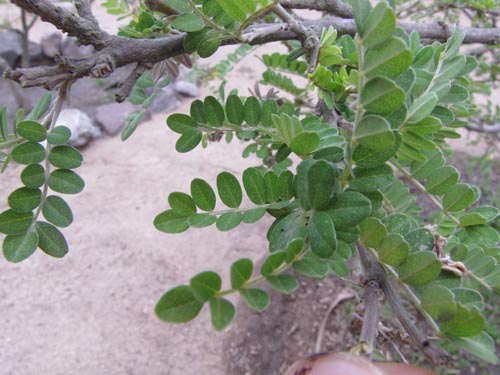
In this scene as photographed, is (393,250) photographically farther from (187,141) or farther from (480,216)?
(187,141)

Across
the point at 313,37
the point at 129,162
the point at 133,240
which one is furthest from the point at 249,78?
the point at 313,37

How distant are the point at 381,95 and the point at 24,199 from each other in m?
0.42

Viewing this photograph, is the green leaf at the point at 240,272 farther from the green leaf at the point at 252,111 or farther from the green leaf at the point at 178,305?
the green leaf at the point at 252,111

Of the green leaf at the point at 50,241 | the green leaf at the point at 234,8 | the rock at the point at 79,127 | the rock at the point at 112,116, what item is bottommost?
the rock at the point at 112,116

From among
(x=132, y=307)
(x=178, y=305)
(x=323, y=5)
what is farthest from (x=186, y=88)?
(x=178, y=305)

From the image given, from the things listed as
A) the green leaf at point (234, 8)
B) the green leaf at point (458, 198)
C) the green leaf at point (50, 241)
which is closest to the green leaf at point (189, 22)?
the green leaf at point (234, 8)

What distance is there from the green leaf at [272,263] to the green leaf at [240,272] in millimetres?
12

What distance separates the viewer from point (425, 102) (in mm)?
407

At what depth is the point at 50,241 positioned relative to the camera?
492mm

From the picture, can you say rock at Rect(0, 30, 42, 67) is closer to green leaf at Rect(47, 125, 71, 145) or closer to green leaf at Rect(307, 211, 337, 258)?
green leaf at Rect(47, 125, 71, 145)

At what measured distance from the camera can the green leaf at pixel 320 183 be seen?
37cm

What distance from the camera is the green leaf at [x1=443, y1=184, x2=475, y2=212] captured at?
0.54 metres

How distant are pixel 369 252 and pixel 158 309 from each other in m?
0.24

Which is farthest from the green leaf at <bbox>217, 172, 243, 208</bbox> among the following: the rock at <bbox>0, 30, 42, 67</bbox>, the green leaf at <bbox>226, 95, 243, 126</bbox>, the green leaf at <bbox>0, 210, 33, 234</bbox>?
the rock at <bbox>0, 30, 42, 67</bbox>
